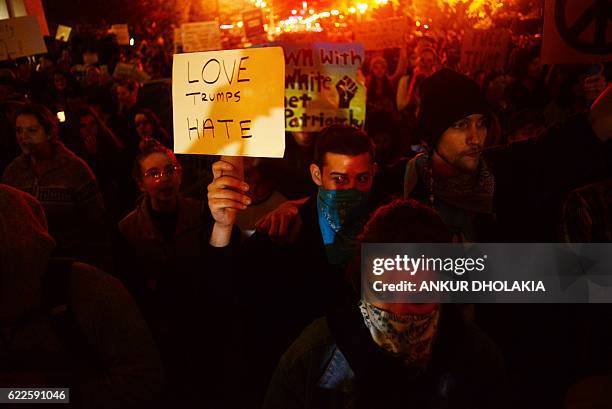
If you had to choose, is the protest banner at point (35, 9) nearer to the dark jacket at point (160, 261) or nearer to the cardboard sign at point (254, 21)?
the cardboard sign at point (254, 21)

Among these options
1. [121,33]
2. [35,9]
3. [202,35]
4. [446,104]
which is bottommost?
[446,104]

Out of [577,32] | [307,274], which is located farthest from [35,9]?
[577,32]

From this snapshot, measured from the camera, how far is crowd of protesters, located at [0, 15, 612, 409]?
5.98 feet

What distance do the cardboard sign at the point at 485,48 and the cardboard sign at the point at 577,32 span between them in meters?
5.27

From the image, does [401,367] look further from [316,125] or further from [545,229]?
[316,125]

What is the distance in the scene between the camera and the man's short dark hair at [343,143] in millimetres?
2766

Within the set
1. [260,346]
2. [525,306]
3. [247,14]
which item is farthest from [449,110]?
[247,14]

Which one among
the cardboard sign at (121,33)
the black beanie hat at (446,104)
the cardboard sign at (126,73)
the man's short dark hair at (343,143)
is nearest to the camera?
the man's short dark hair at (343,143)

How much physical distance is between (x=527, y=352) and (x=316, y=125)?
7.13 feet

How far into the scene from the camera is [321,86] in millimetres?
4168

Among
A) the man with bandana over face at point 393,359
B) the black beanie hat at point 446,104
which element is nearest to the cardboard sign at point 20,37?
the black beanie hat at point 446,104

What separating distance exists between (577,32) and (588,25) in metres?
0.06

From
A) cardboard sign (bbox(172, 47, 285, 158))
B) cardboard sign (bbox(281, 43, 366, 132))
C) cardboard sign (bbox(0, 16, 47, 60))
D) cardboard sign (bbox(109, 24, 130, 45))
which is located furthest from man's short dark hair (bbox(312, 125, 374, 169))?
cardboard sign (bbox(109, 24, 130, 45))

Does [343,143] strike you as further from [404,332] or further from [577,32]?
[577,32]
